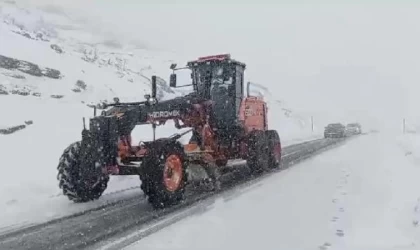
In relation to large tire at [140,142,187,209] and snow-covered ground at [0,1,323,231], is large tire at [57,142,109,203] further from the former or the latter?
large tire at [140,142,187,209]

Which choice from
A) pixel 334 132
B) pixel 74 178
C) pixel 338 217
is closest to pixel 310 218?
pixel 338 217

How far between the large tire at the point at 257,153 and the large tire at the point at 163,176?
14.2 feet

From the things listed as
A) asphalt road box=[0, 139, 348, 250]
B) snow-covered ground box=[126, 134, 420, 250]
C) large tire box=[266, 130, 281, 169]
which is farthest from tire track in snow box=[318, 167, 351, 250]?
→ large tire box=[266, 130, 281, 169]

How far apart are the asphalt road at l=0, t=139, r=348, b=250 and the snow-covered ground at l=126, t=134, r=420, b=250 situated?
326mm

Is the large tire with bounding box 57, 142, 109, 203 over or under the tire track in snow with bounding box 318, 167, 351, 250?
over

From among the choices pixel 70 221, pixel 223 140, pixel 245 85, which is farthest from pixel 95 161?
pixel 245 85

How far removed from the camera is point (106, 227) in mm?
7203

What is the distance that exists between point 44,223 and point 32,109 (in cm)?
1178

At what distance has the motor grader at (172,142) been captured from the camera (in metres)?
8.66

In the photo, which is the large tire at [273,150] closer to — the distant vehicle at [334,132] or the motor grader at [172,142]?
the motor grader at [172,142]

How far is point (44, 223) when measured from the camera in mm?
7574

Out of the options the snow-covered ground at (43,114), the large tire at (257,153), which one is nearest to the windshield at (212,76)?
the snow-covered ground at (43,114)

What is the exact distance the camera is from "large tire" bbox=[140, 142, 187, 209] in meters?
8.31

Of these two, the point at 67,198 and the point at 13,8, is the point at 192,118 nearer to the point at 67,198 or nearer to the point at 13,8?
the point at 67,198
